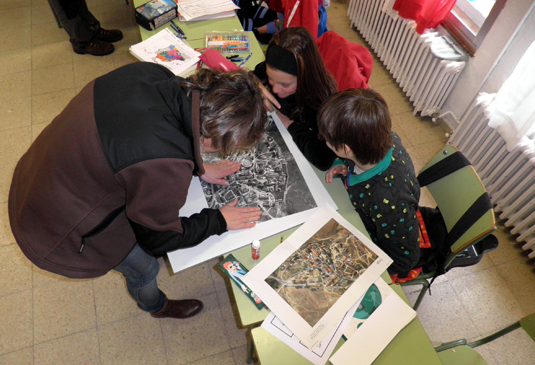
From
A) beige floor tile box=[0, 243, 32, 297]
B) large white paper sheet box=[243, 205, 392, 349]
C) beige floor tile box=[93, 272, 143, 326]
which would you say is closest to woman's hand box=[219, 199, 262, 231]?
large white paper sheet box=[243, 205, 392, 349]

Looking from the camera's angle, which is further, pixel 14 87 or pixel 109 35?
pixel 109 35

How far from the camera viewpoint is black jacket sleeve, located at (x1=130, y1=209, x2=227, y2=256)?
1.04 metres

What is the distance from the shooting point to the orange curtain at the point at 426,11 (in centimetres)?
230

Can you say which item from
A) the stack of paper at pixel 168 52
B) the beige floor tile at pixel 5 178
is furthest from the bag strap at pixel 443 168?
the beige floor tile at pixel 5 178

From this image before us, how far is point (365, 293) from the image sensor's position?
120 cm

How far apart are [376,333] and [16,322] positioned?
181 centimetres

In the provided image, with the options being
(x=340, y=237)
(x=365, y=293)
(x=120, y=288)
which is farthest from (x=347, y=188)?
(x=120, y=288)

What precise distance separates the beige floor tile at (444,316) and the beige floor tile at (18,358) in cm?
202

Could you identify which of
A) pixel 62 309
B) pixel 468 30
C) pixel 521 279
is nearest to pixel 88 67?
pixel 62 309

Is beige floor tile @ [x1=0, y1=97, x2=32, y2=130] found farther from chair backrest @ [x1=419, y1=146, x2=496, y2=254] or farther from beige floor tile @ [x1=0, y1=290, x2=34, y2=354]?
chair backrest @ [x1=419, y1=146, x2=496, y2=254]

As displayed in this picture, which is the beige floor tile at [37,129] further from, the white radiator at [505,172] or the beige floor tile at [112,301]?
the white radiator at [505,172]

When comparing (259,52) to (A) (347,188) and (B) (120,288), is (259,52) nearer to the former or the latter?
(A) (347,188)

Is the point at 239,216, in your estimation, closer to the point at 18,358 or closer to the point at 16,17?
the point at 18,358

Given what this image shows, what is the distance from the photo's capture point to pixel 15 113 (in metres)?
2.68
